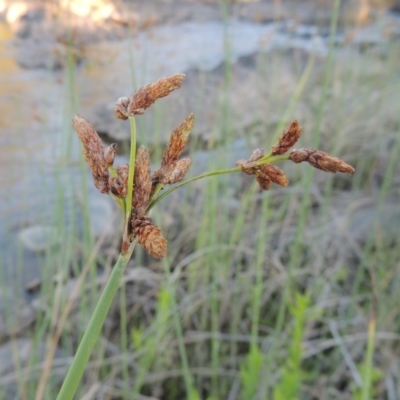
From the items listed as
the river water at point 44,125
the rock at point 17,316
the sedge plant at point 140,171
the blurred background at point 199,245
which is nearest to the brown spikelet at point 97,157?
the sedge plant at point 140,171

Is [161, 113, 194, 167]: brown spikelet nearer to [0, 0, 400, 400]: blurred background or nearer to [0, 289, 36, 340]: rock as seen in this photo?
[0, 0, 400, 400]: blurred background

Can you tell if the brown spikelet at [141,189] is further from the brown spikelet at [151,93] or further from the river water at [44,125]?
the river water at [44,125]

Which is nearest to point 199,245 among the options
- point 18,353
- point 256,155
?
point 18,353

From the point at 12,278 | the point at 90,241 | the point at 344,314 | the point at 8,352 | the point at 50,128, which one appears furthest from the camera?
the point at 50,128

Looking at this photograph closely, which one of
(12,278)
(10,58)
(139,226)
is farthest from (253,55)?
(139,226)

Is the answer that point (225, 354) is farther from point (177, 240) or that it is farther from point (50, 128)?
point (50, 128)

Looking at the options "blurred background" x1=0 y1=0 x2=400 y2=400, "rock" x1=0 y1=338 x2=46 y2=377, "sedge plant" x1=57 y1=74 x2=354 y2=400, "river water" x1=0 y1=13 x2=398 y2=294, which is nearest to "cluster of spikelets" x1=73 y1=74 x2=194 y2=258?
"sedge plant" x1=57 y1=74 x2=354 y2=400
